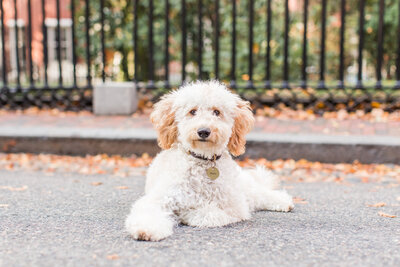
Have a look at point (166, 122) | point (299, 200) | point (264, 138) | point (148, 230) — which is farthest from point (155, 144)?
point (148, 230)

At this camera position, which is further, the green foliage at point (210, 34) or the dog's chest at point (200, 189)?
the green foliage at point (210, 34)

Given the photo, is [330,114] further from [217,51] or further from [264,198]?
[264,198]

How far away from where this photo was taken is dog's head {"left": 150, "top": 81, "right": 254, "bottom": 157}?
139 inches

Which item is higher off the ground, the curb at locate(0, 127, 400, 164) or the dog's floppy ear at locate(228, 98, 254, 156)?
the dog's floppy ear at locate(228, 98, 254, 156)

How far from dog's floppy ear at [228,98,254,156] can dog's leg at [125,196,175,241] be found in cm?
69

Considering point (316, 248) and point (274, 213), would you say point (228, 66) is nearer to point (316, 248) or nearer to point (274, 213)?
point (274, 213)

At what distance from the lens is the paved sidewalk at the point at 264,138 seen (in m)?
6.29

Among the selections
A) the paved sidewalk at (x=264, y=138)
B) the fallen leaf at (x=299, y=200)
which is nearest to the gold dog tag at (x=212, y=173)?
the fallen leaf at (x=299, y=200)

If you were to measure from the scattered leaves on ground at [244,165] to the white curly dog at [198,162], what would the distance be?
80.4 inches

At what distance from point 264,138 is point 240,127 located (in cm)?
271

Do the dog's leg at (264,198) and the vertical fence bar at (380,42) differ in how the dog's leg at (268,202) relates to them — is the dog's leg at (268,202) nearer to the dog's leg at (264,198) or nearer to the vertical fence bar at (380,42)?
the dog's leg at (264,198)

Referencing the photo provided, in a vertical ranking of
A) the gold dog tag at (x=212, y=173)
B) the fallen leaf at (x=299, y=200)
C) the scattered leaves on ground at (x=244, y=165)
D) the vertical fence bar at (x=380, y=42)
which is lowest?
the scattered leaves on ground at (x=244, y=165)

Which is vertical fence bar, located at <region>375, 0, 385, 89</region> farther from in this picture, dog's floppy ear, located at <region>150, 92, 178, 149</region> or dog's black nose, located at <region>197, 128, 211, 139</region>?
dog's black nose, located at <region>197, 128, 211, 139</region>

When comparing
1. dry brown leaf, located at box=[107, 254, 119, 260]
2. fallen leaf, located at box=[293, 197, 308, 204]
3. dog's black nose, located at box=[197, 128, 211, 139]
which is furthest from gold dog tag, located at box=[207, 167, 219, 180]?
fallen leaf, located at box=[293, 197, 308, 204]
